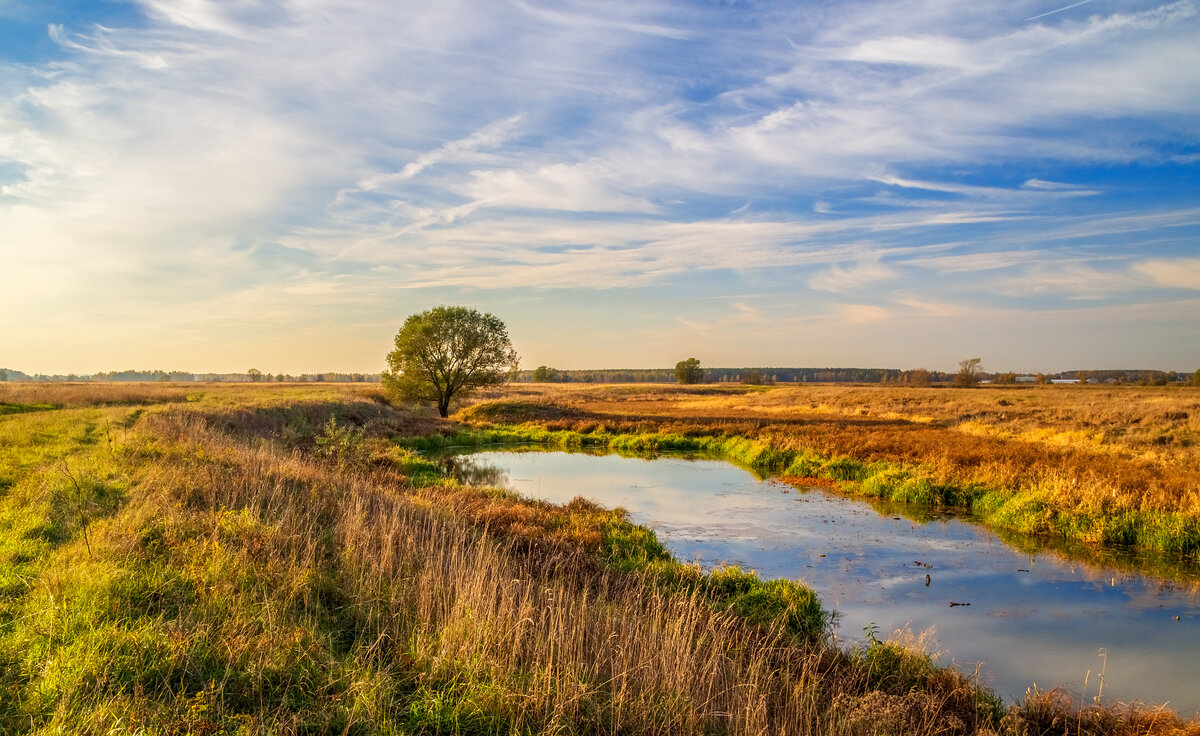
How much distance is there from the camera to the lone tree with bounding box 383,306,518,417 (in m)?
48.9

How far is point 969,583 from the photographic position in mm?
12719

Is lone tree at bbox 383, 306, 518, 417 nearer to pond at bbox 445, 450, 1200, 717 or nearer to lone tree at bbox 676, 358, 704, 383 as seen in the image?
pond at bbox 445, 450, 1200, 717

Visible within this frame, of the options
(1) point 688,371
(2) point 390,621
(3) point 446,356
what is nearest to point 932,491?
(2) point 390,621

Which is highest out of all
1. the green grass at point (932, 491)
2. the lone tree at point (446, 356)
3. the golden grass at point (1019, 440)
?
the lone tree at point (446, 356)

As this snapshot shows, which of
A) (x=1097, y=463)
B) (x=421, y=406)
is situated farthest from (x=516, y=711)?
(x=421, y=406)

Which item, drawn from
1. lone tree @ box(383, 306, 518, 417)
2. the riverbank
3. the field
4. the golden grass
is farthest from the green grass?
lone tree @ box(383, 306, 518, 417)

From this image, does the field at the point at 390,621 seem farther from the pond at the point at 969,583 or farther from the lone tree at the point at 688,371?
the lone tree at the point at 688,371

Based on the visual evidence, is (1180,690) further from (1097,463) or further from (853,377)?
(853,377)

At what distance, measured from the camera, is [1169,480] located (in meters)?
16.5

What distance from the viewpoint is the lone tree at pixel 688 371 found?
135125mm

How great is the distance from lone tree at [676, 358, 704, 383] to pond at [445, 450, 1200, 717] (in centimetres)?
11328

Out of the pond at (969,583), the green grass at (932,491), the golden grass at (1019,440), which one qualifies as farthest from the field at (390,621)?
the pond at (969,583)

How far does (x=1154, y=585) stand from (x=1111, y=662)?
4801 millimetres

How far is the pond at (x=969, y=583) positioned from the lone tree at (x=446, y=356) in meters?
29.6
